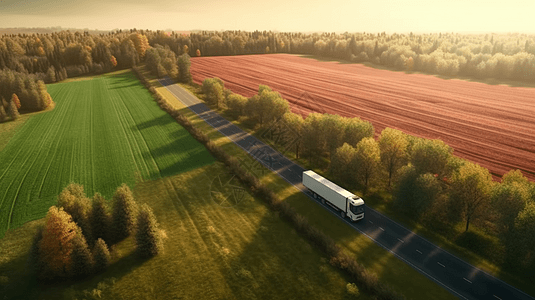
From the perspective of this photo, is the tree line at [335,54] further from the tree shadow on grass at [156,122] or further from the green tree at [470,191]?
the green tree at [470,191]

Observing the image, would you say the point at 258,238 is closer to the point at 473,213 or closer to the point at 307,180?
the point at 307,180

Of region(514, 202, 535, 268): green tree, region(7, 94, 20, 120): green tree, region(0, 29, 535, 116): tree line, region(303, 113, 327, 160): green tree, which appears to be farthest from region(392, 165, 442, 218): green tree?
region(7, 94, 20, 120): green tree

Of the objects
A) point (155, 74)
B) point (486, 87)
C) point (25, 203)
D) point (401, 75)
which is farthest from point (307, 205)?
point (155, 74)

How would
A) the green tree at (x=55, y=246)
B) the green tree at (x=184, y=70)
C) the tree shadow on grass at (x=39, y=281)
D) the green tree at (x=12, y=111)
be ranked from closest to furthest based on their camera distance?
the tree shadow on grass at (x=39, y=281) < the green tree at (x=55, y=246) < the green tree at (x=12, y=111) < the green tree at (x=184, y=70)

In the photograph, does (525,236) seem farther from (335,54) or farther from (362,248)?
(335,54)

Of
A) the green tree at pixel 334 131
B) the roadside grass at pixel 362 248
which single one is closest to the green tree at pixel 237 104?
the roadside grass at pixel 362 248

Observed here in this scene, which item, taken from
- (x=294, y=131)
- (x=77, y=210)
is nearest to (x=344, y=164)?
(x=294, y=131)

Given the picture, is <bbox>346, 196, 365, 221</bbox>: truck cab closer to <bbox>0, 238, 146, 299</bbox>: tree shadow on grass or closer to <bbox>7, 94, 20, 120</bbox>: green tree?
<bbox>0, 238, 146, 299</bbox>: tree shadow on grass
